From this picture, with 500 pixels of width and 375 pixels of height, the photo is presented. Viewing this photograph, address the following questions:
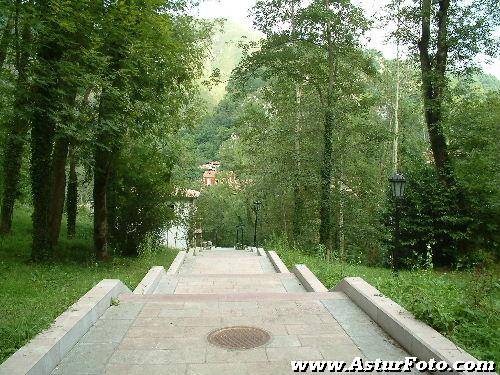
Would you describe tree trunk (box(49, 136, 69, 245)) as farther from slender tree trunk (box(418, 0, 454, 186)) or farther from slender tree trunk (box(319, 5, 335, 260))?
slender tree trunk (box(418, 0, 454, 186))

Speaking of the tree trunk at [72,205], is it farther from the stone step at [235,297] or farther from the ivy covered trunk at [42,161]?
the stone step at [235,297]

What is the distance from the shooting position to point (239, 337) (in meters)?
4.95

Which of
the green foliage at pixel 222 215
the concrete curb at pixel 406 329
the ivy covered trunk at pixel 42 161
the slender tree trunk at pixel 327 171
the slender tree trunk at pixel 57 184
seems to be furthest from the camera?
the green foliage at pixel 222 215

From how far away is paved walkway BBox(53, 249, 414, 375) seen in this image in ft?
13.6

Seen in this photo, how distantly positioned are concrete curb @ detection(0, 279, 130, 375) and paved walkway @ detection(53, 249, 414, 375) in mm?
106

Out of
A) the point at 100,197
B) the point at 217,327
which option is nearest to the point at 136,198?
the point at 100,197

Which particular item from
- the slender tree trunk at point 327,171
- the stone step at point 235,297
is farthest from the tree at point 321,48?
the stone step at point 235,297

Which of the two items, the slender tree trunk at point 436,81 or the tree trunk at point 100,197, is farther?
the slender tree trunk at point 436,81

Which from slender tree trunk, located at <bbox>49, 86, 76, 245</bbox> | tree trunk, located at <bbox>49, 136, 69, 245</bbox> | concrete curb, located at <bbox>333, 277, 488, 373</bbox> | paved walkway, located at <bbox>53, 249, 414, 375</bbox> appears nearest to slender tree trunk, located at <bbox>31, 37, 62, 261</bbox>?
slender tree trunk, located at <bbox>49, 86, 76, 245</bbox>

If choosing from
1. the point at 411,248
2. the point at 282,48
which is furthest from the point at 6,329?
the point at 282,48

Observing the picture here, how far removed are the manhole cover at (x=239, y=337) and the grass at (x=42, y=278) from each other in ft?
6.15

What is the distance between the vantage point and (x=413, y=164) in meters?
18.2

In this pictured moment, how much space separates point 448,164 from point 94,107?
41.6 feet

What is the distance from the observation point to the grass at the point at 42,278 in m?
4.71
